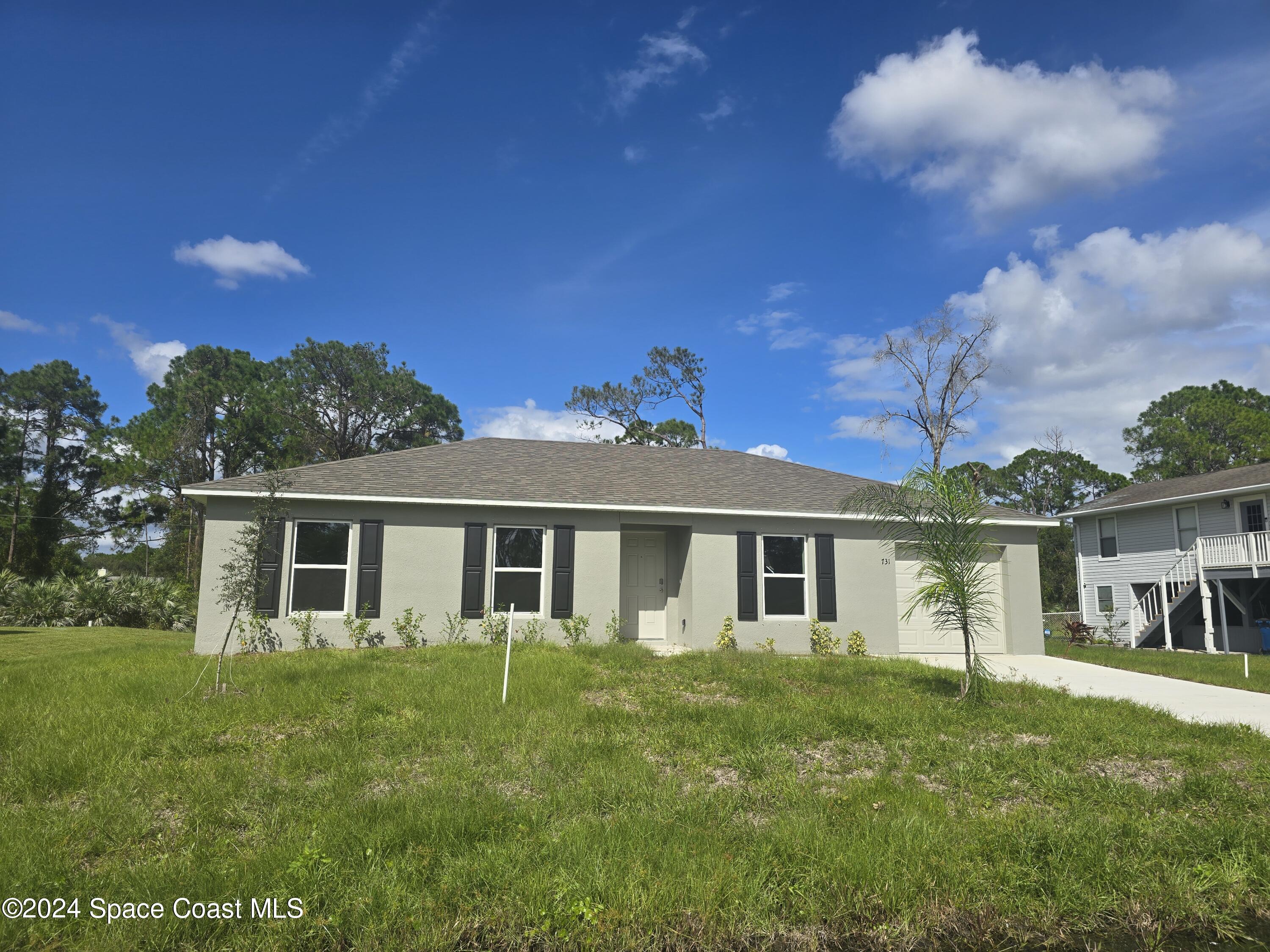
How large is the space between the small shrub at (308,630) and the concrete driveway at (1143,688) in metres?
10.8

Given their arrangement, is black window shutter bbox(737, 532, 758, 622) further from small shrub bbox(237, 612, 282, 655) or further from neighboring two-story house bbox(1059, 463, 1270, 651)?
neighboring two-story house bbox(1059, 463, 1270, 651)

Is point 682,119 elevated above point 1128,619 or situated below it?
above

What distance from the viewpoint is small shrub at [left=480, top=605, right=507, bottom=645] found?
12883 millimetres

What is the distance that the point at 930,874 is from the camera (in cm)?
412

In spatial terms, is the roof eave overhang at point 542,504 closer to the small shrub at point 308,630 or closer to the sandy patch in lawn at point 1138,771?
the small shrub at point 308,630

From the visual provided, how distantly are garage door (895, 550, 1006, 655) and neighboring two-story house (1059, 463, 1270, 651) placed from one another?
1003 centimetres

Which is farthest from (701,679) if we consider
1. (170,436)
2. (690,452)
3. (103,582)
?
(170,436)

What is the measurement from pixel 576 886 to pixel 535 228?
14.1m

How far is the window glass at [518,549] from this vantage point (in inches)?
528

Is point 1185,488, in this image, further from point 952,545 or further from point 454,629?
point 454,629

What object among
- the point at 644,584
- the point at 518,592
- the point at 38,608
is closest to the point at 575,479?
the point at 644,584

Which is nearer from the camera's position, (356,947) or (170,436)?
(356,947)

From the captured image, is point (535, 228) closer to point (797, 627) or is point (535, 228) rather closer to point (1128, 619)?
point (797, 627)

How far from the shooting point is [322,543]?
12773 millimetres
